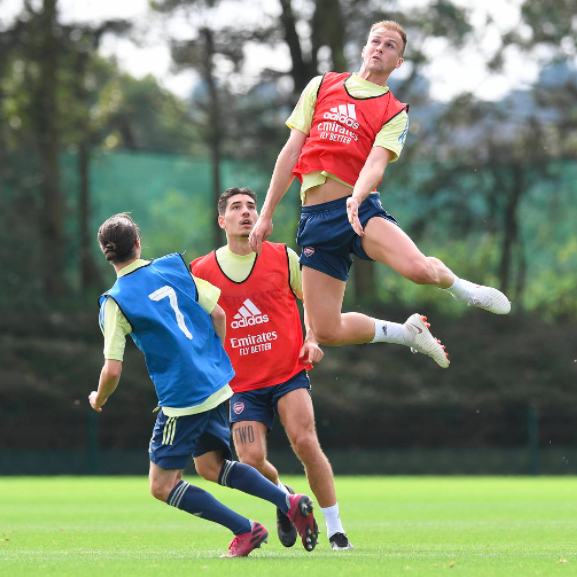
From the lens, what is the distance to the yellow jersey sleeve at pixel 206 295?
21.2 ft

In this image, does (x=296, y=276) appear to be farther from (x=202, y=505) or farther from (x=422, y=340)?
(x=202, y=505)

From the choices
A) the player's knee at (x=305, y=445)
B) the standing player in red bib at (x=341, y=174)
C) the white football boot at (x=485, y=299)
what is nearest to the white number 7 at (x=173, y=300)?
the standing player in red bib at (x=341, y=174)

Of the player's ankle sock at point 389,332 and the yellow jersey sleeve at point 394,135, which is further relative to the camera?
the player's ankle sock at point 389,332

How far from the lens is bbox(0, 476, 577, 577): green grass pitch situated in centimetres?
555

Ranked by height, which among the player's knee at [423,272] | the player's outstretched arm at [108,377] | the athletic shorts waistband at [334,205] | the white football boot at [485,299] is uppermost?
the athletic shorts waistband at [334,205]

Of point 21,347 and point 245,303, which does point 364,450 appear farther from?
point 245,303

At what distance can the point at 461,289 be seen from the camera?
713 cm

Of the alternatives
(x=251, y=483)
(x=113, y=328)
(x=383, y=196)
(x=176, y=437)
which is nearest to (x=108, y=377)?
(x=113, y=328)

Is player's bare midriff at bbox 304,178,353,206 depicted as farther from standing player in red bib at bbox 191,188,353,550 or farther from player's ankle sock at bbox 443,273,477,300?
player's ankle sock at bbox 443,273,477,300

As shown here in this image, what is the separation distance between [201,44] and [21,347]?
8904 mm

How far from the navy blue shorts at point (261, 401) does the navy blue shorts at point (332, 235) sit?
0.81 m

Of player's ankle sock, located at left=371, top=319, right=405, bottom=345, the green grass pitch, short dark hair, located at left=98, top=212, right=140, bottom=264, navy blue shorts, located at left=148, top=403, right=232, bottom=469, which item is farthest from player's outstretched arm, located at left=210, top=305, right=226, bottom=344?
player's ankle sock, located at left=371, top=319, right=405, bottom=345

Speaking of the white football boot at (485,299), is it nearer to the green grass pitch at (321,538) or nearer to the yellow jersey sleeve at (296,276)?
the yellow jersey sleeve at (296,276)

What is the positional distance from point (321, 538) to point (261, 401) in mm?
1390
